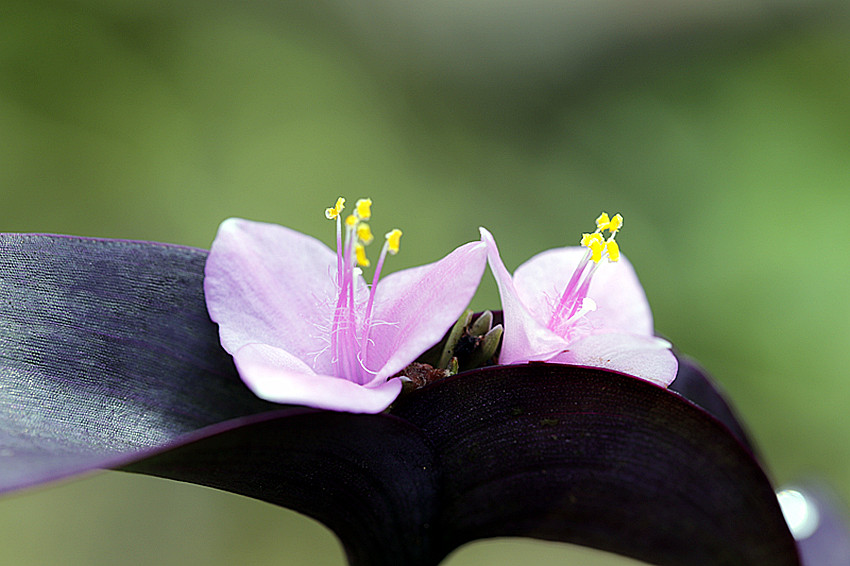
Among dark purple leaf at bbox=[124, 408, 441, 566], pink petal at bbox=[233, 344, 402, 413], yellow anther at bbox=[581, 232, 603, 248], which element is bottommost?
dark purple leaf at bbox=[124, 408, 441, 566]

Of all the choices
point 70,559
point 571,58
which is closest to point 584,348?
point 70,559

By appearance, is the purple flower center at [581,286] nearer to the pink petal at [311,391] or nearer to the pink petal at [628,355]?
the pink petal at [628,355]

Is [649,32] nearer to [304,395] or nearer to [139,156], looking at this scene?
[139,156]

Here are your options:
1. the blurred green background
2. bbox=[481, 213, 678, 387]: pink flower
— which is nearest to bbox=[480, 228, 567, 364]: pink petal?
bbox=[481, 213, 678, 387]: pink flower

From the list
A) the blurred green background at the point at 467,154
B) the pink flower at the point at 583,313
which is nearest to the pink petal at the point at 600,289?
the pink flower at the point at 583,313

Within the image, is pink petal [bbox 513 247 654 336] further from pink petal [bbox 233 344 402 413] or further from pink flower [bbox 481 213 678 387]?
pink petal [bbox 233 344 402 413]

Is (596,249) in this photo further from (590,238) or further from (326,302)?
(326,302)
